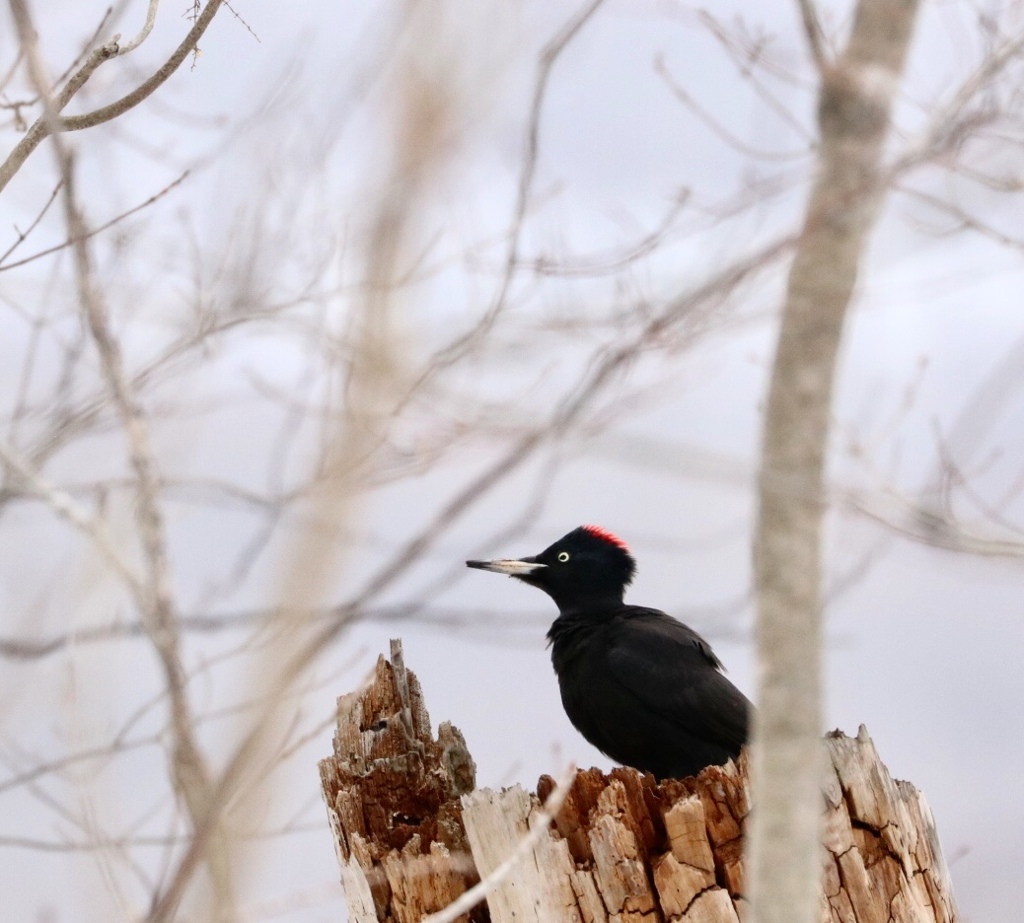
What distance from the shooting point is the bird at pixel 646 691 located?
4.74 meters

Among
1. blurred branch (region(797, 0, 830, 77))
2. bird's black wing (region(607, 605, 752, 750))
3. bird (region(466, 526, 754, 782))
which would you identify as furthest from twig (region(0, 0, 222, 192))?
bird's black wing (region(607, 605, 752, 750))

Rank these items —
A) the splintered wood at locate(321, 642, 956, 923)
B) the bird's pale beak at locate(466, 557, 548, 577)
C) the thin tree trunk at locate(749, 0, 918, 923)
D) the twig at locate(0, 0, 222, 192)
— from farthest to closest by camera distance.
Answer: the bird's pale beak at locate(466, 557, 548, 577) < the splintered wood at locate(321, 642, 956, 923) < the twig at locate(0, 0, 222, 192) < the thin tree trunk at locate(749, 0, 918, 923)

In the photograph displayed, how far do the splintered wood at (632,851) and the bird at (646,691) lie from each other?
3.11 feet

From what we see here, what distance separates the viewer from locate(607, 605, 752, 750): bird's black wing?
4.70 meters

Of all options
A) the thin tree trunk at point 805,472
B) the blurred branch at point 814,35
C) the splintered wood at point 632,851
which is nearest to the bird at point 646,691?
Answer: the splintered wood at point 632,851

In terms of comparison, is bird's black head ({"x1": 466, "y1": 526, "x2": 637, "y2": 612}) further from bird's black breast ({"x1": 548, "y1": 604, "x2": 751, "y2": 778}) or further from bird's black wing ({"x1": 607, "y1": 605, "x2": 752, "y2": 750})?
bird's black wing ({"x1": 607, "y1": 605, "x2": 752, "y2": 750})

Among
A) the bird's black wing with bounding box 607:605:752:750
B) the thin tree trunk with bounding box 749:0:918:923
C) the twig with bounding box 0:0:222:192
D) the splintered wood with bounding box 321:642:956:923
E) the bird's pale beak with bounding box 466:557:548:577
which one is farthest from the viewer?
the bird's pale beak with bounding box 466:557:548:577

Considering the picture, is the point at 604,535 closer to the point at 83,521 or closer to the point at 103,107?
the point at 103,107

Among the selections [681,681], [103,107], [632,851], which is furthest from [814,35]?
[681,681]

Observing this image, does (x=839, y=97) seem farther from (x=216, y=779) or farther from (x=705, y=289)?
(x=216, y=779)

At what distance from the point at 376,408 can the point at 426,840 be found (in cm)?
233

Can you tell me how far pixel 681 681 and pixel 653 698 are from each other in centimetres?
13

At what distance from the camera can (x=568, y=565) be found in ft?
18.4

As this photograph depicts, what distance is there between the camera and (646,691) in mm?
4777
